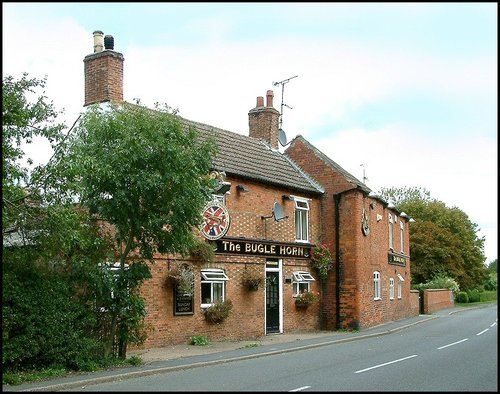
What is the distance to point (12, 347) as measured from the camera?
42.2 feet

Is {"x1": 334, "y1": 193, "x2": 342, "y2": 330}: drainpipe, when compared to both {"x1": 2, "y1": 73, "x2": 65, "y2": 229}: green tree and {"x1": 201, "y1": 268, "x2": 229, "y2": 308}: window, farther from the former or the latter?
{"x1": 2, "y1": 73, "x2": 65, "y2": 229}: green tree

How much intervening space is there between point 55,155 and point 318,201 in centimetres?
1588

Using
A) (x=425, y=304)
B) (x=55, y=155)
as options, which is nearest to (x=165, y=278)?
(x=55, y=155)

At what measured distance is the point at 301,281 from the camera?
25.6 m

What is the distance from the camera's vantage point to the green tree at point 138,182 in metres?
14.5

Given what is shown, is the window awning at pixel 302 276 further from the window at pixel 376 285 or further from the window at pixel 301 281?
the window at pixel 376 285

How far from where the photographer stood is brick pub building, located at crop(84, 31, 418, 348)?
20.7 metres

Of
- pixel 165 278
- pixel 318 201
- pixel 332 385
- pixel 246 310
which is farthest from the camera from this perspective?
pixel 318 201

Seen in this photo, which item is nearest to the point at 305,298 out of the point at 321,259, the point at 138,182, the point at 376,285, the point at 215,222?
the point at 321,259

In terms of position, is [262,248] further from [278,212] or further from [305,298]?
[305,298]

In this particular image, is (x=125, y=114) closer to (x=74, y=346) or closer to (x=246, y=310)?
(x=74, y=346)

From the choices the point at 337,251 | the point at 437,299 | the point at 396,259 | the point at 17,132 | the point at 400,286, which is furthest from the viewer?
the point at 437,299

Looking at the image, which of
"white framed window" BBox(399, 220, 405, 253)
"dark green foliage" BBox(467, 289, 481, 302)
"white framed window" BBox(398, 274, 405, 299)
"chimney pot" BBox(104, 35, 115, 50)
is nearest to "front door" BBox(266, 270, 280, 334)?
"chimney pot" BBox(104, 35, 115, 50)

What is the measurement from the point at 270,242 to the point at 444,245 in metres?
38.9
